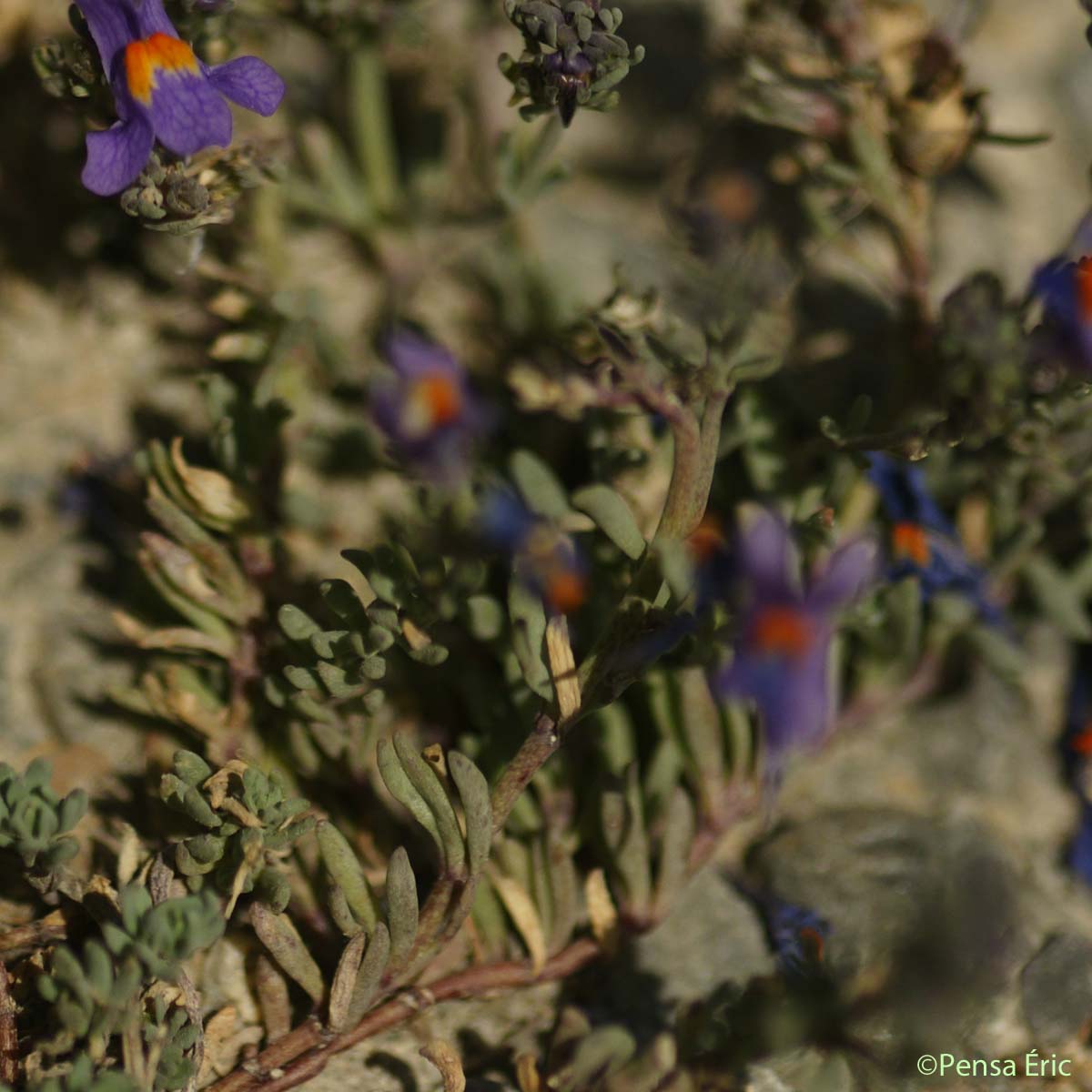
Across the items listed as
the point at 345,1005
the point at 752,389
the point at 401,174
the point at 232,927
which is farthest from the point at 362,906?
the point at 401,174

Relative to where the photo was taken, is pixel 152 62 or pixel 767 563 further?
pixel 152 62

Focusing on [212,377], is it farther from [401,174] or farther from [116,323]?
[401,174]

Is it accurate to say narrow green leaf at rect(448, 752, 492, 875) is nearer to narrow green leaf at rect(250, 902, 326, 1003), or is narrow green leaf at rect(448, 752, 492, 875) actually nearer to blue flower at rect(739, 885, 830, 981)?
narrow green leaf at rect(250, 902, 326, 1003)

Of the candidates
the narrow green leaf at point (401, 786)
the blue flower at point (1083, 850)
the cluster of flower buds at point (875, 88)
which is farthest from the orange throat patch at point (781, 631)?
the cluster of flower buds at point (875, 88)

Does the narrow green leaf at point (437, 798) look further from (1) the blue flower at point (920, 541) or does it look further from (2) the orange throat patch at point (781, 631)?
(1) the blue flower at point (920, 541)

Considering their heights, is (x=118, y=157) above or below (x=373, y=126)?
above

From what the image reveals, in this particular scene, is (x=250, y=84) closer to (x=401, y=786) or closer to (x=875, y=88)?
(x=401, y=786)

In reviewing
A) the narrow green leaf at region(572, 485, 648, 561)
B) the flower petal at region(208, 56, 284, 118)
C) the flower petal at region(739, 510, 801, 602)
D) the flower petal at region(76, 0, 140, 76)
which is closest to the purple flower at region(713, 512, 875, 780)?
the flower petal at region(739, 510, 801, 602)

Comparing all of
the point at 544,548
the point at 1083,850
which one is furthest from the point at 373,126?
the point at 1083,850
